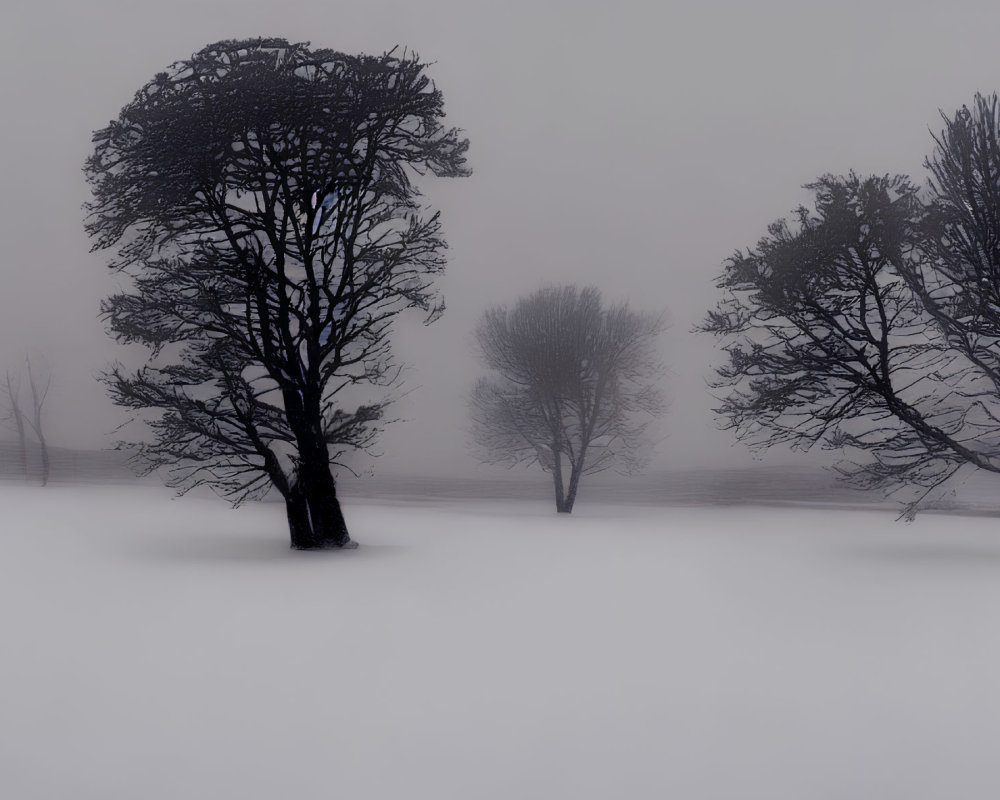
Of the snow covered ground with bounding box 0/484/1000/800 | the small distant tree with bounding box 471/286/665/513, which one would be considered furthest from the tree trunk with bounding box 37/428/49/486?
the snow covered ground with bounding box 0/484/1000/800

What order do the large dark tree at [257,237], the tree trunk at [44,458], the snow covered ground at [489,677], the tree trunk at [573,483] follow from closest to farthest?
the snow covered ground at [489,677], the large dark tree at [257,237], the tree trunk at [573,483], the tree trunk at [44,458]

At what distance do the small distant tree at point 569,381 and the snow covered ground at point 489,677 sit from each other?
1673 centimetres

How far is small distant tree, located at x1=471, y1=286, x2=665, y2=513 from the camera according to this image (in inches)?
1288

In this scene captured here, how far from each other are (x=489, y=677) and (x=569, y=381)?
24997 millimetres

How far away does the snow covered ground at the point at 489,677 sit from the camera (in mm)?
5895

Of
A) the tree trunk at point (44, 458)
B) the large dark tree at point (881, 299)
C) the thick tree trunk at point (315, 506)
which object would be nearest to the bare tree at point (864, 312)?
the large dark tree at point (881, 299)

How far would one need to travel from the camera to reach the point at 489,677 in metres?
7.95

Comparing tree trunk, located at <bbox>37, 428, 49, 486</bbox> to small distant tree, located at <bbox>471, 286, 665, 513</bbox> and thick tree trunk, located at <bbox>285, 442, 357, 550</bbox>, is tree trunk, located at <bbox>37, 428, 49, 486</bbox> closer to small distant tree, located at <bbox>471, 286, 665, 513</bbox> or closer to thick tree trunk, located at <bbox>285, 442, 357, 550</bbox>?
small distant tree, located at <bbox>471, 286, 665, 513</bbox>

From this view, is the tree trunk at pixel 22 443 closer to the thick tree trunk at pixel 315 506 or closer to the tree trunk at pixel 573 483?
the tree trunk at pixel 573 483

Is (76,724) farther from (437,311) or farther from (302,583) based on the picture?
(437,311)

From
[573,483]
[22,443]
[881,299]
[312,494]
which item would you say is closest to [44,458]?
[22,443]

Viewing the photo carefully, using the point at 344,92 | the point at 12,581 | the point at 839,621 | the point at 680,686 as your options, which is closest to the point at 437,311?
the point at 344,92

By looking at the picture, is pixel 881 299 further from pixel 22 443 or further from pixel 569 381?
pixel 22 443

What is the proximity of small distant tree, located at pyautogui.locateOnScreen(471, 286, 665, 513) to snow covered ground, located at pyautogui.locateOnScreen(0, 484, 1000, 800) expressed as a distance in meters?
16.7
